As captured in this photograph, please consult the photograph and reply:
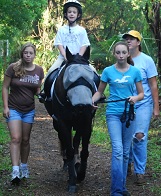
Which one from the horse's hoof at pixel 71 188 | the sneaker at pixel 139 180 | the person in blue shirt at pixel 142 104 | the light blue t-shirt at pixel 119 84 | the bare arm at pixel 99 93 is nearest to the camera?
the light blue t-shirt at pixel 119 84

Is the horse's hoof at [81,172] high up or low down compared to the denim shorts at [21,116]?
down

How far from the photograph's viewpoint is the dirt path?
6332 mm

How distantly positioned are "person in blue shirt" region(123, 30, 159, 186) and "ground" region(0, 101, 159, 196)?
15.7 inches

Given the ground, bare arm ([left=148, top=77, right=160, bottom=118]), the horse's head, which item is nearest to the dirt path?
the ground

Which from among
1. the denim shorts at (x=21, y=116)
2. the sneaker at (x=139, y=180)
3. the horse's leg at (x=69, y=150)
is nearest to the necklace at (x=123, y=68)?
the horse's leg at (x=69, y=150)

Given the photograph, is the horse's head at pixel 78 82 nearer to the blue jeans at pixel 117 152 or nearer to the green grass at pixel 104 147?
the blue jeans at pixel 117 152

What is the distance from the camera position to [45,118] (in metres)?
14.8

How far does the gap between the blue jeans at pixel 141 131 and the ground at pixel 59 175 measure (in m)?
0.33

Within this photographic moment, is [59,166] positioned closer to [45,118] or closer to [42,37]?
[45,118]

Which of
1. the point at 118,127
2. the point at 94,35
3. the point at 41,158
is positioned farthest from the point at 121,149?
the point at 94,35

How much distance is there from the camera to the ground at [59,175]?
6.30 metres

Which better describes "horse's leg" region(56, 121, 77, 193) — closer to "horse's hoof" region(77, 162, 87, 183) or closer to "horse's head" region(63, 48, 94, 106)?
"horse's hoof" region(77, 162, 87, 183)

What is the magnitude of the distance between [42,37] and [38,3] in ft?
34.2

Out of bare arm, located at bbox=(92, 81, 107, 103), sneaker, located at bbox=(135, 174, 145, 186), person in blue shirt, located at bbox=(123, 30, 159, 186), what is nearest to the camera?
bare arm, located at bbox=(92, 81, 107, 103)
